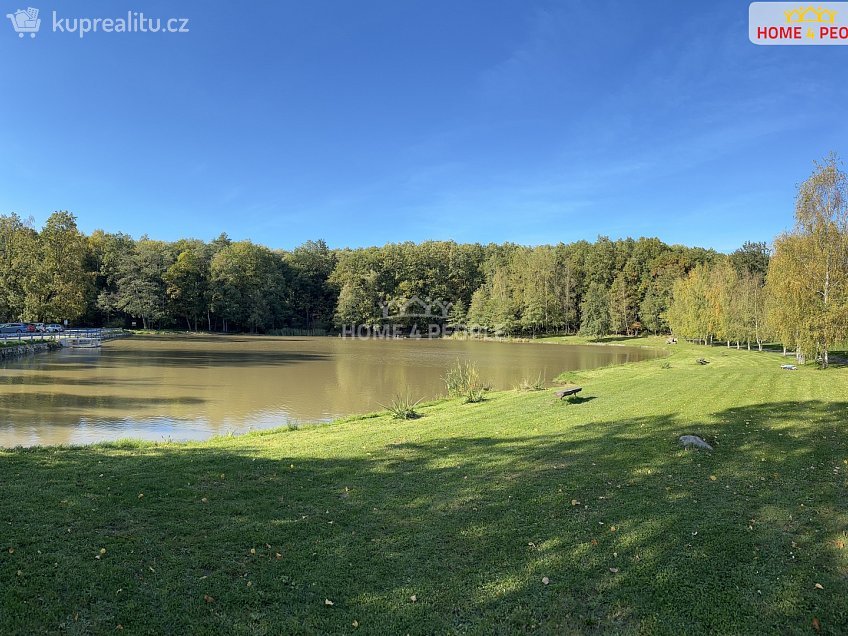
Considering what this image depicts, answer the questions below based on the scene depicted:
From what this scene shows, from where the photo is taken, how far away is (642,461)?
712 centimetres

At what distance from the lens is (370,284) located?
78938mm

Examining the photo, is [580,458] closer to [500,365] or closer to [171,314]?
[500,365]

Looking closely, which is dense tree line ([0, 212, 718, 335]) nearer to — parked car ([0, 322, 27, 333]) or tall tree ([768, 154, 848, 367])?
parked car ([0, 322, 27, 333])

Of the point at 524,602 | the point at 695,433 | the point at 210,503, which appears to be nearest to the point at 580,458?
the point at 695,433

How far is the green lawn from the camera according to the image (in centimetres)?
377

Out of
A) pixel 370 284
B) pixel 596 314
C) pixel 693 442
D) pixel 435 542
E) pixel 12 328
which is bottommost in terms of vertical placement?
pixel 435 542

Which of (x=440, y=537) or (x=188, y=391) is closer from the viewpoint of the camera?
(x=440, y=537)

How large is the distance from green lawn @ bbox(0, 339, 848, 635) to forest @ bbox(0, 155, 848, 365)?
39.6 meters

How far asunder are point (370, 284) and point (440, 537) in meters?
74.8

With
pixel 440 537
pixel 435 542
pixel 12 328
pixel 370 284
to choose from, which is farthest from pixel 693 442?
pixel 370 284

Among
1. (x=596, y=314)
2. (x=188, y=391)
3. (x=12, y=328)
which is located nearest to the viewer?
(x=188, y=391)

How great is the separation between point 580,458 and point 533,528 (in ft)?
8.47

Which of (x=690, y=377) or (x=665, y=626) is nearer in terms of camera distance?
(x=665, y=626)

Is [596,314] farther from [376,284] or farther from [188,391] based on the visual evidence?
[188,391]
